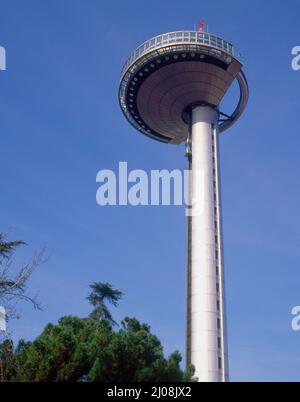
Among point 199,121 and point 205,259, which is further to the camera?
point 199,121

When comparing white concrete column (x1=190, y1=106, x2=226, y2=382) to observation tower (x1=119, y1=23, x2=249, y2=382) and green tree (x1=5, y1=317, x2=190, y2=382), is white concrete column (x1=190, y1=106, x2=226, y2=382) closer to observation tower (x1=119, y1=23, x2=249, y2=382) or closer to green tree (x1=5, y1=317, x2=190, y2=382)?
observation tower (x1=119, y1=23, x2=249, y2=382)

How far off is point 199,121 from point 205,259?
19.9m

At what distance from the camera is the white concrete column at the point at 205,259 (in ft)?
163

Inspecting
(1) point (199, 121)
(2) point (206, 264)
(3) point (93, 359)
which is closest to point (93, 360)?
(3) point (93, 359)

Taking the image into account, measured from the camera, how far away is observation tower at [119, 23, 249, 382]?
167 ft

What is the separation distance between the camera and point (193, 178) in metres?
59.8

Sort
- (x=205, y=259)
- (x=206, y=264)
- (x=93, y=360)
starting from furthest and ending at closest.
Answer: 1. (x=205, y=259)
2. (x=206, y=264)
3. (x=93, y=360)

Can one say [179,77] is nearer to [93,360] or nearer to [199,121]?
[199,121]

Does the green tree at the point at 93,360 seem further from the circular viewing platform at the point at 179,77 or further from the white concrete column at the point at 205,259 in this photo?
the circular viewing platform at the point at 179,77

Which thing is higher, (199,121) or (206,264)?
(199,121)

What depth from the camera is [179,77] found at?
63875 mm

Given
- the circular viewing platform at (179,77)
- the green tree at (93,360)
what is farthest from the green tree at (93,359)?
the circular viewing platform at (179,77)
